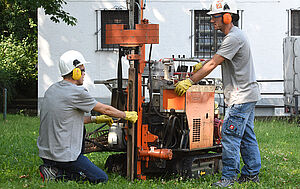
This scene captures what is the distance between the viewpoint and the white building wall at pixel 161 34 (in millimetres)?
16156

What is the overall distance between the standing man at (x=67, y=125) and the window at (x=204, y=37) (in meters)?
11.0

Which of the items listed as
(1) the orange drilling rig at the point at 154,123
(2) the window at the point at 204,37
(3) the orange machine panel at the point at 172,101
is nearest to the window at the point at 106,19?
(2) the window at the point at 204,37

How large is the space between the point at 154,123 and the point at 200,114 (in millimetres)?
629

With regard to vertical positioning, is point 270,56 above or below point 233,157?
above

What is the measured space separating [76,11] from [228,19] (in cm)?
1126

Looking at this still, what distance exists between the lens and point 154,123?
20.2 ft

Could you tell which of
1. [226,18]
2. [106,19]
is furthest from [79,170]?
[106,19]

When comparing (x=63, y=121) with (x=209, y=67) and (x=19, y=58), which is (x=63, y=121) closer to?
(x=209, y=67)

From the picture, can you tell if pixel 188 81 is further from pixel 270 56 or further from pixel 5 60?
pixel 5 60

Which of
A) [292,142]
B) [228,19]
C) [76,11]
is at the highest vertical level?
[76,11]

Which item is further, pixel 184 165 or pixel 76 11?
pixel 76 11

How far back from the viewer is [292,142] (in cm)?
982

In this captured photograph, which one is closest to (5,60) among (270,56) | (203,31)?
(203,31)

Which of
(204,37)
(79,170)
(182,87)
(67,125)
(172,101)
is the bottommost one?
(79,170)
